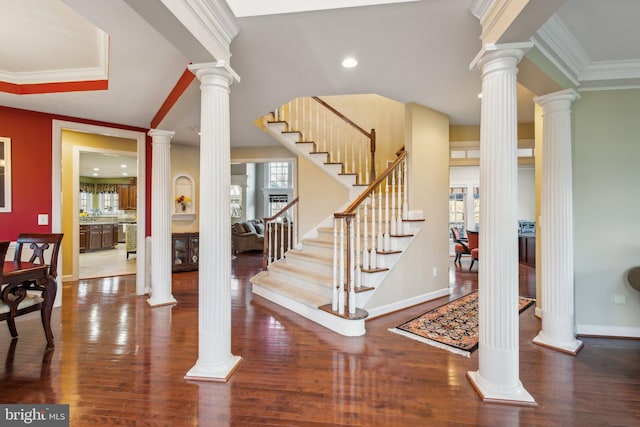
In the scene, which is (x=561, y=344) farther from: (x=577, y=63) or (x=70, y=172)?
(x=70, y=172)

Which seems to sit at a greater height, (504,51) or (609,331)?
(504,51)

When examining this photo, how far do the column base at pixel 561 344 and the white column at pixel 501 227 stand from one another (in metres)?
1.01

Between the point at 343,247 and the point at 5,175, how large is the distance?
4.18 meters

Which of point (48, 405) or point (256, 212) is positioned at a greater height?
point (256, 212)

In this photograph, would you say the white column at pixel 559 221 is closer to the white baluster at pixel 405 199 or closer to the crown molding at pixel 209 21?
the white baluster at pixel 405 199

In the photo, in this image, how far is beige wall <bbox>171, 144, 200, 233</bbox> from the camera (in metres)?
6.11

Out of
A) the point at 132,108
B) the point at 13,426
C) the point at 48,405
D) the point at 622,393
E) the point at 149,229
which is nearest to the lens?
the point at 13,426

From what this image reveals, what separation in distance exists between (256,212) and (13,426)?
11.3 metres

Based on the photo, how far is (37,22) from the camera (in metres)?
2.32

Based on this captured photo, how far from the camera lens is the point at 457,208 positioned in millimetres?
8820

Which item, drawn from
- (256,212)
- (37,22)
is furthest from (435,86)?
(256,212)

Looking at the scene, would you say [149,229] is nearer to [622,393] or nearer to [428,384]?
A: [428,384]

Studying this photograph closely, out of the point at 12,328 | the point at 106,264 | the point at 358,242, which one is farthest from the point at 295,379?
the point at 106,264

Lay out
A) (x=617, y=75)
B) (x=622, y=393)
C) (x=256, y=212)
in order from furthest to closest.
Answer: (x=256, y=212) → (x=617, y=75) → (x=622, y=393)
